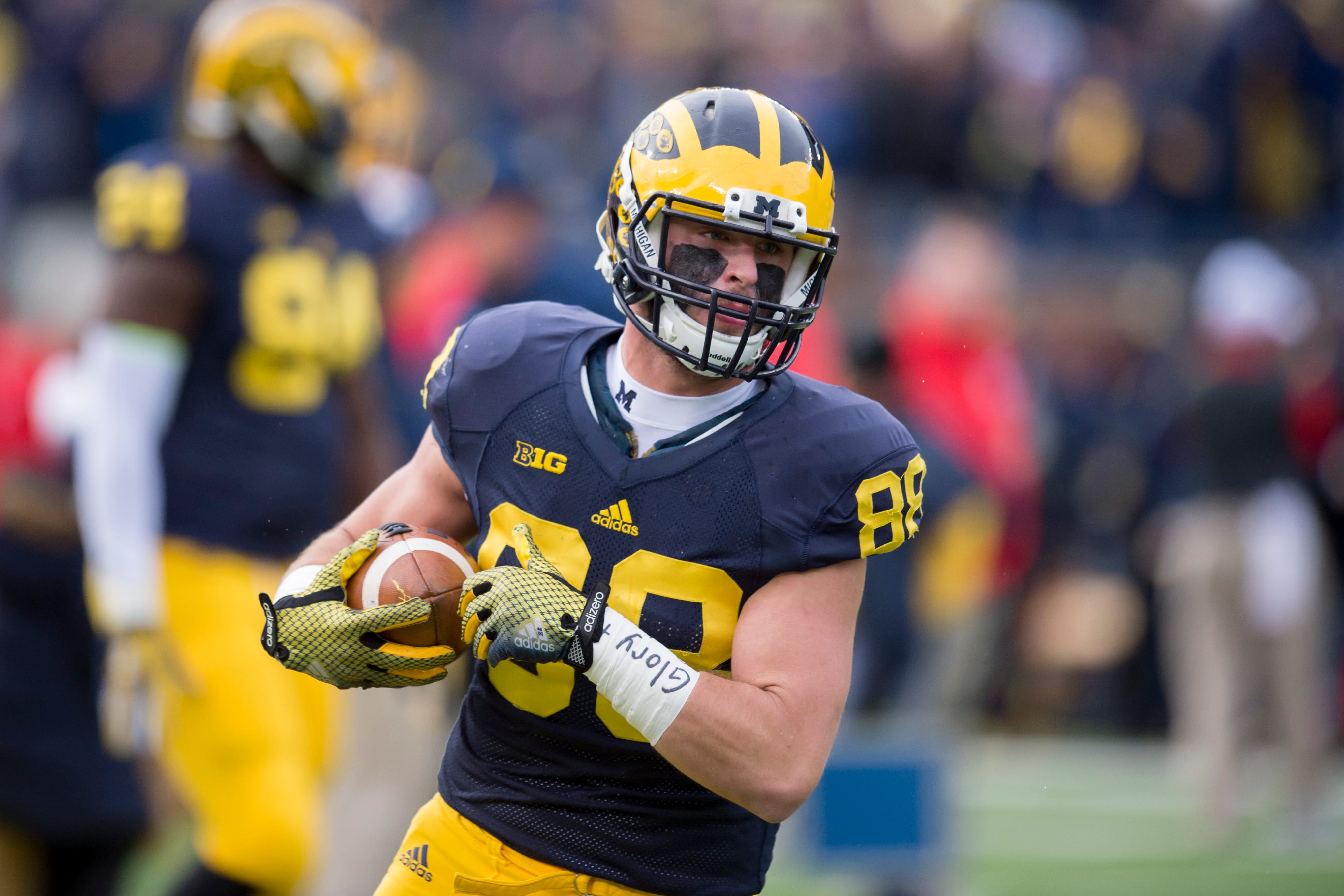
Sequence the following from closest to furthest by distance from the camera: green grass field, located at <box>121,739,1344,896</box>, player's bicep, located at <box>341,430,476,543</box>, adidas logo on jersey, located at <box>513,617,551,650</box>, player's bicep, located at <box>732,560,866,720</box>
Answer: adidas logo on jersey, located at <box>513,617,551,650</box>
player's bicep, located at <box>732,560,866,720</box>
player's bicep, located at <box>341,430,476,543</box>
green grass field, located at <box>121,739,1344,896</box>

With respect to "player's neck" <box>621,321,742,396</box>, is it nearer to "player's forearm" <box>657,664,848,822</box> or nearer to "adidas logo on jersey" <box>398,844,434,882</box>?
"player's forearm" <box>657,664,848,822</box>

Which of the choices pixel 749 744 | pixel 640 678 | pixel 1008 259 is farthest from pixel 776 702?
pixel 1008 259

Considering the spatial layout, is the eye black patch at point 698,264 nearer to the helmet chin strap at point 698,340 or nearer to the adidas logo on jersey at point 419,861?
the helmet chin strap at point 698,340

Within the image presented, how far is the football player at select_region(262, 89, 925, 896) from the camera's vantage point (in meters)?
2.20

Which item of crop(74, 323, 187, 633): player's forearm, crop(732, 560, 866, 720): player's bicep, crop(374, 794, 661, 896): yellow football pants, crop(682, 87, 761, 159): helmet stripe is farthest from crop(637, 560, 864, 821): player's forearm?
crop(74, 323, 187, 633): player's forearm

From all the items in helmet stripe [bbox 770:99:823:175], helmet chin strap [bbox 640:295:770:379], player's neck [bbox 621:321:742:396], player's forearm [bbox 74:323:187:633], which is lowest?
player's forearm [bbox 74:323:187:633]

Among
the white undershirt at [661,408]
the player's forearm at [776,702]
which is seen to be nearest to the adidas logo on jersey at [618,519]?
the white undershirt at [661,408]

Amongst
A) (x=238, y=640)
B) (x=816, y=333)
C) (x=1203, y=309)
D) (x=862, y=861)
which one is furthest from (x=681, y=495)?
(x=1203, y=309)

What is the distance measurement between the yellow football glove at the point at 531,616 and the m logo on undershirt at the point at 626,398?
329 millimetres

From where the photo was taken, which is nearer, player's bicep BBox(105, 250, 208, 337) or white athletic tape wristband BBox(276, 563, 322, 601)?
white athletic tape wristband BBox(276, 563, 322, 601)

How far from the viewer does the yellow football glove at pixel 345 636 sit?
7.43 feet

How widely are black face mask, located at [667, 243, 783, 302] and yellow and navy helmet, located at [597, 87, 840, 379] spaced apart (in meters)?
0.02

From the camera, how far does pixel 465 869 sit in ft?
7.82

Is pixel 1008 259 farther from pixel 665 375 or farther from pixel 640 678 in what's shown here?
pixel 640 678
